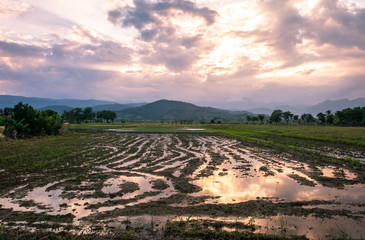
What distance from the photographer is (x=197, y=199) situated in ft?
27.7

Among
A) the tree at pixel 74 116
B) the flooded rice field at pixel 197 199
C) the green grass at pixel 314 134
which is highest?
the tree at pixel 74 116

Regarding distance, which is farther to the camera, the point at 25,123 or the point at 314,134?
the point at 314,134

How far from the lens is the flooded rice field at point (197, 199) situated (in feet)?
21.2

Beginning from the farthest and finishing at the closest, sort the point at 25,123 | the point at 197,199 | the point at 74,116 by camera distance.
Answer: the point at 74,116
the point at 25,123
the point at 197,199

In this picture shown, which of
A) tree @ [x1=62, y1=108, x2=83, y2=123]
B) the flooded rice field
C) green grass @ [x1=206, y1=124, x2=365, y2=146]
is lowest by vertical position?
the flooded rice field

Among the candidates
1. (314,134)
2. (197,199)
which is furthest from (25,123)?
(314,134)

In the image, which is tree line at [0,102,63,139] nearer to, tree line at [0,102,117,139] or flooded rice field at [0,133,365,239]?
tree line at [0,102,117,139]

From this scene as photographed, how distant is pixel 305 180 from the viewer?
11.1m

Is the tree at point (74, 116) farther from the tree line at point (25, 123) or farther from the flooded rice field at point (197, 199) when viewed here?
the flooded rice field at point (197, 199)

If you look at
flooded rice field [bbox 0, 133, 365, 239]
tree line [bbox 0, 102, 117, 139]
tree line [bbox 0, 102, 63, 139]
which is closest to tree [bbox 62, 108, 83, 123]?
tree line [bbox 0, 102, 117, 139]

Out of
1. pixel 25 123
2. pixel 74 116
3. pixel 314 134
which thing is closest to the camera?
pixel 25 123

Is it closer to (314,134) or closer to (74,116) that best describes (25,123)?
(314,134)

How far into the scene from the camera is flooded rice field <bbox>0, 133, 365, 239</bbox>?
646cm

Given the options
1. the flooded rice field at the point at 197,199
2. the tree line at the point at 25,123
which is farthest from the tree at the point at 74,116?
the flooded rice field at the point at 197,199
